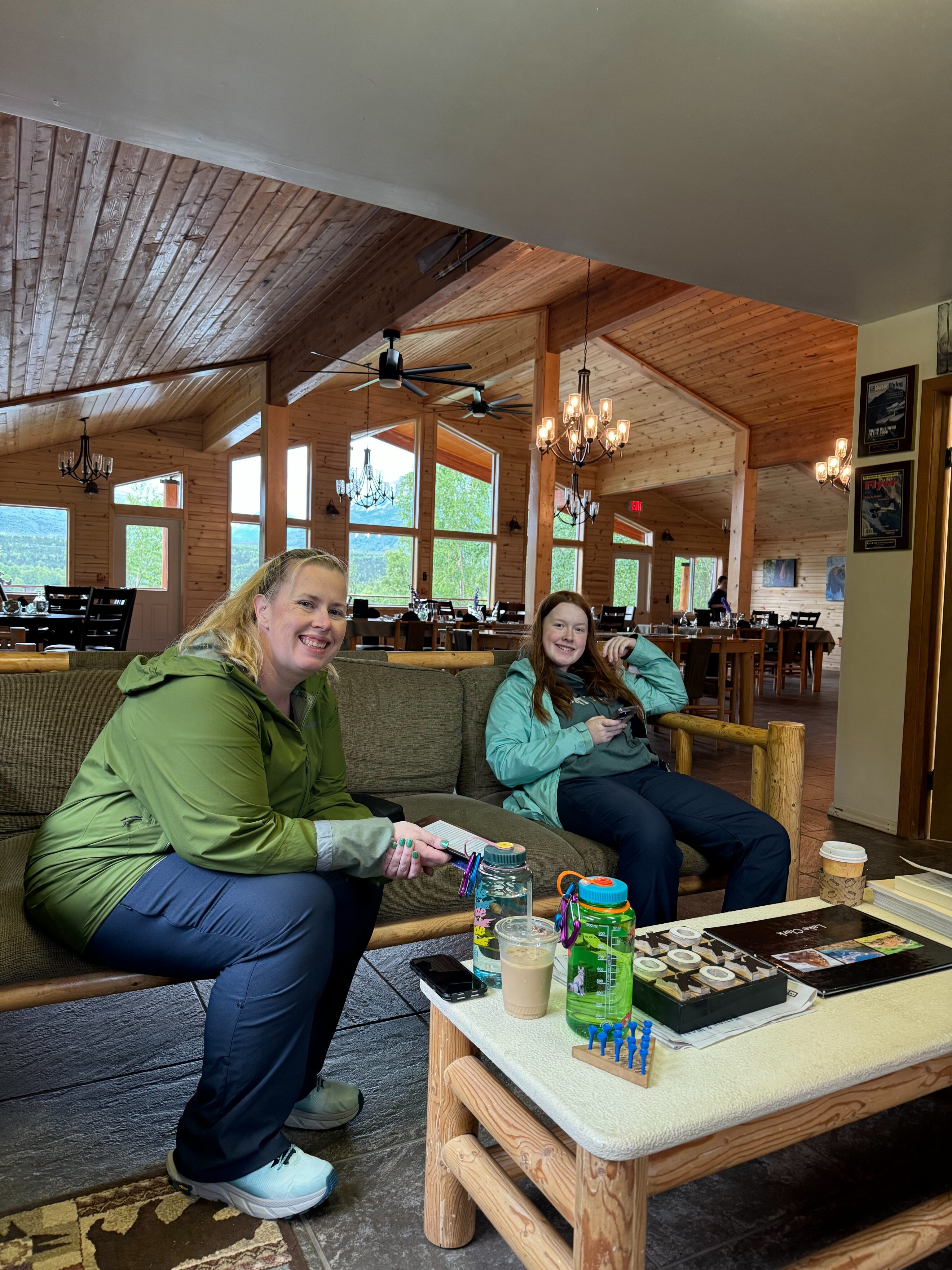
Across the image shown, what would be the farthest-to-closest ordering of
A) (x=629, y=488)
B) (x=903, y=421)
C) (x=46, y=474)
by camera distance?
(x=629, y=488) → (x=46, y=474) → (x=903, y=421)

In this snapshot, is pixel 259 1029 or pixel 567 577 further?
pixel 567 577

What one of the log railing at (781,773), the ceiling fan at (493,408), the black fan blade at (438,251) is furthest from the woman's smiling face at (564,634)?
the ceiling fan at (493,408)

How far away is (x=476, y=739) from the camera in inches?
98.3

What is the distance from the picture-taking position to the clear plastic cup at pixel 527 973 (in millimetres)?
1187

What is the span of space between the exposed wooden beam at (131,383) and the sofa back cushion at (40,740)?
6.74 m

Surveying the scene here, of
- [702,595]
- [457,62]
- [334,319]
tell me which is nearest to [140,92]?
[457,62]

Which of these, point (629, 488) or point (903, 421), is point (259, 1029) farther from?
point (629, 488)

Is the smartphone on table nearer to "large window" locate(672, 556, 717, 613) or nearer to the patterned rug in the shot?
the patterned rug

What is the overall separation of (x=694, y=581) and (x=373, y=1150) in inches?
619

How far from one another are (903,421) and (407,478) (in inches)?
385

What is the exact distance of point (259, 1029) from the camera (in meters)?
1.34

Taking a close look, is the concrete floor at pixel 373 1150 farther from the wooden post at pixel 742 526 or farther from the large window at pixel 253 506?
the large window at pixel 253 506

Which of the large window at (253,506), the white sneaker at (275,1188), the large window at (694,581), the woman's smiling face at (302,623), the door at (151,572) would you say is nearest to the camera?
the white sneaker at (275,1188)

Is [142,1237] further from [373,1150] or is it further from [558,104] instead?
[558,104]
